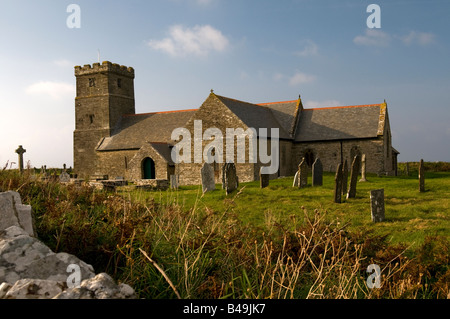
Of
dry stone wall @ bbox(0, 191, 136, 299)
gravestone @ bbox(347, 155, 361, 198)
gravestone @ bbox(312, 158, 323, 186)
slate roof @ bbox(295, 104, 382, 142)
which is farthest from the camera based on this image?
slate roof @ bbox(295, 104, 382, 142)

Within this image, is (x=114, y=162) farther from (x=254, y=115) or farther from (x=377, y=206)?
(x=377, y=206)

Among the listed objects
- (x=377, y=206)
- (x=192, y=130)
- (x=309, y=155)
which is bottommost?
(x=377, y=206)

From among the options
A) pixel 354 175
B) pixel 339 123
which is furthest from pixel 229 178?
pixel 339 123

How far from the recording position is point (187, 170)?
2825 centimetres

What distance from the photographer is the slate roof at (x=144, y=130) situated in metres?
36.8

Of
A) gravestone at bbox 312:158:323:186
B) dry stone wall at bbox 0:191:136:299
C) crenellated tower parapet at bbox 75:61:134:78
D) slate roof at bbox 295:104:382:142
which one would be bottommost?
dry stone wall at bbox 0:191:136:299

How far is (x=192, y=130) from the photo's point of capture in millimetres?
28609

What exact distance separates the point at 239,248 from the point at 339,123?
27599 mm

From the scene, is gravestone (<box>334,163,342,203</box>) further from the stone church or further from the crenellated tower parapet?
the crenellated tower parapet

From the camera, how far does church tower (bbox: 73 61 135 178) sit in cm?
4144

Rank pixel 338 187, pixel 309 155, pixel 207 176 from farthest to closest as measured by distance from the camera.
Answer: pixel 309 155, pixel 207 176, pixel 338 187

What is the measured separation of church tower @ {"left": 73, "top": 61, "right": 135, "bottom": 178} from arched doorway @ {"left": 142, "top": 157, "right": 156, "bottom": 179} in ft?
35.1

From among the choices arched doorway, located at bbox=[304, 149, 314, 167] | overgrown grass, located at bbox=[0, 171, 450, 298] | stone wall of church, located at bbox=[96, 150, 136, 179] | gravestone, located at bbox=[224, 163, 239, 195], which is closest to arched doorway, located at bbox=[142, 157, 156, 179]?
stone wall of church, located at bbox=[96, 150, 136, 179]

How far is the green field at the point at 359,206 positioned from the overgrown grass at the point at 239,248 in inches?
3.9
